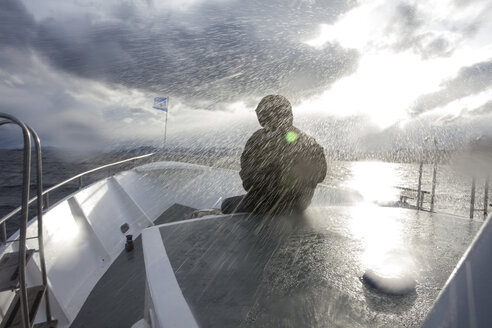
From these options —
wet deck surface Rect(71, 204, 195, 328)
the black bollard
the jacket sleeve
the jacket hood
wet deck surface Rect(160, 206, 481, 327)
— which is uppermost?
the jacket hood

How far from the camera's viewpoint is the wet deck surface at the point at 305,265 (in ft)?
5.09

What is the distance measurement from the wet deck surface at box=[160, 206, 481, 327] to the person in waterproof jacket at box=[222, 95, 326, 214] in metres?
0.31

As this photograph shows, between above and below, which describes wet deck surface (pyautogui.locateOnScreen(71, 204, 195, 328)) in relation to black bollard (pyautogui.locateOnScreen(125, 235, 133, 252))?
below

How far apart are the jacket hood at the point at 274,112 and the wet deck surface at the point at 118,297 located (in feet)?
11.5

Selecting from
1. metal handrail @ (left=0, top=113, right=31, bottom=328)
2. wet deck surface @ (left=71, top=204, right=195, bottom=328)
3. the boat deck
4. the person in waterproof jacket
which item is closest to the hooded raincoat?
the person in waterproof jacket

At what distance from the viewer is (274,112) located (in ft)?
11.8

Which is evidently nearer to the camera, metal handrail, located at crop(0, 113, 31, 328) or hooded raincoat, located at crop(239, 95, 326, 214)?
metal handrail, located at crop(0, 113, 31, 328)

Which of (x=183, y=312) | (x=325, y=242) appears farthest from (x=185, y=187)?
(x=183, y=312)

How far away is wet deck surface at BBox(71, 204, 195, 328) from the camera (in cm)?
413

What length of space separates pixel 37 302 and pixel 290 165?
3.13 metres

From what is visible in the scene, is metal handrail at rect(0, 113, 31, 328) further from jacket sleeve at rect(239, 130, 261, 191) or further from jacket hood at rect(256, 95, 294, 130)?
jacket hood at rect(256, 95, 294, 130)

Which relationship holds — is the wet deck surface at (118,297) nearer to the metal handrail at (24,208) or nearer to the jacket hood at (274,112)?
the metal handrail at (24,208)

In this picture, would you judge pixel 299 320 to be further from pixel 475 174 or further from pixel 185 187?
pixel 185 187

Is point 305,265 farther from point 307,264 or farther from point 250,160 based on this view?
point 250,160
